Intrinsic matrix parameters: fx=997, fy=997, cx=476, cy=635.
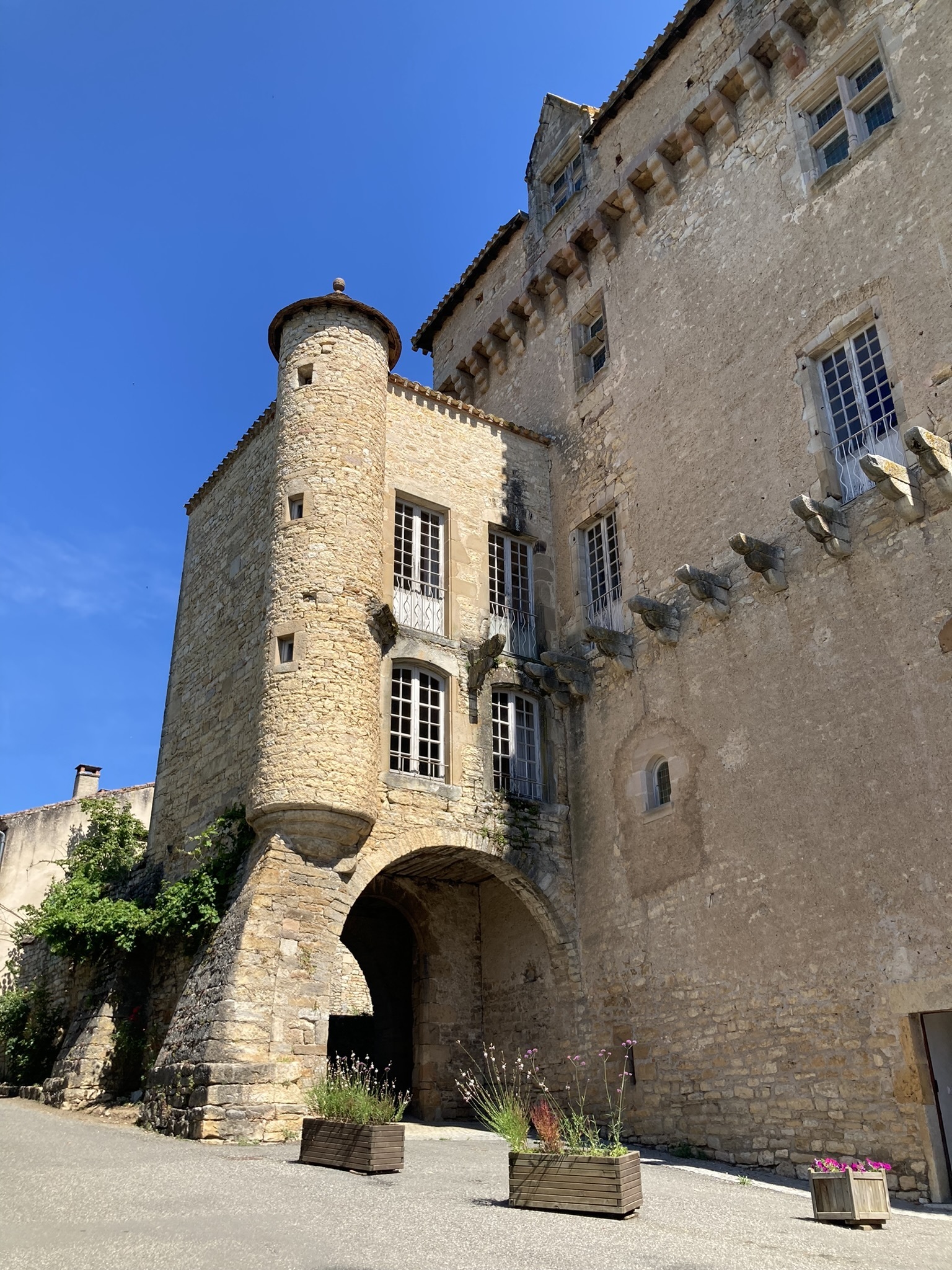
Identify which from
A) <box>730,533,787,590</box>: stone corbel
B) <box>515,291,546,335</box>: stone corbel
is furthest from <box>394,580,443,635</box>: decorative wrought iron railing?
<box>515,291,546,335</box>: stone corbel

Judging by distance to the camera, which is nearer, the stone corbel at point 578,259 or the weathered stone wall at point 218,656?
the weathered stone wall at point 218,656

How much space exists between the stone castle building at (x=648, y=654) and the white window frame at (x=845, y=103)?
0.20ft

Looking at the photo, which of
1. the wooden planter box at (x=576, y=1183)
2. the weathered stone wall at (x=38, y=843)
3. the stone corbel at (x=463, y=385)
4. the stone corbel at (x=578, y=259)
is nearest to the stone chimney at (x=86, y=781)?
the weathered stone wall at (x=38, y=843)

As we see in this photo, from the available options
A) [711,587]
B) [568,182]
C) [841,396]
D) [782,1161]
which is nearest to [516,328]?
[568,182]

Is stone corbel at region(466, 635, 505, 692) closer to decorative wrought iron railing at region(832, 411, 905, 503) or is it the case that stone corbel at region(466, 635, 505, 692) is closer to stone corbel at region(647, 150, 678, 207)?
decorative wrought iron railing at region(832, 411, 905, 503)

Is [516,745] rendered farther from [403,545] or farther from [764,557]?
[764,557]

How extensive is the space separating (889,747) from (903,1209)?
→ 396cm

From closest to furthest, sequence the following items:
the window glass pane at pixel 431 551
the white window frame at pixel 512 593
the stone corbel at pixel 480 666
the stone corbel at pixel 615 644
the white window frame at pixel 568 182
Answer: the stone corbel at pixel 615 644 → the stone corbel at pixel 480 666 → the window glass pane at pixel 431 551 → the white window frame at pixel 512 593 → the white window frame at pixel 568 182

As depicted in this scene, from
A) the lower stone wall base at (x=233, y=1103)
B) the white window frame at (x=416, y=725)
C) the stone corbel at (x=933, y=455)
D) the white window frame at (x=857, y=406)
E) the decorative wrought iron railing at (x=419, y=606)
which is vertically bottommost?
the lower stone wall base at (x=233, y=1103)

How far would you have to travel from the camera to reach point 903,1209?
Result: 8242 millimetres

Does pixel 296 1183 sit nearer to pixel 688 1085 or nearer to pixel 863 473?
pixel 688 1085

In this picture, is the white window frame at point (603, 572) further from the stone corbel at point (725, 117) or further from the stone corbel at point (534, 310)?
the stone corbel at point (725, 117)

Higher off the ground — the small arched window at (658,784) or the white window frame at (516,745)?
the white window frame at (516,745)

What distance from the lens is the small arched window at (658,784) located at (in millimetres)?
12547
